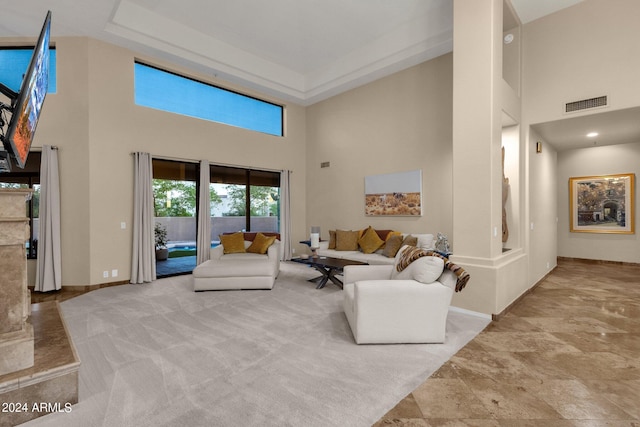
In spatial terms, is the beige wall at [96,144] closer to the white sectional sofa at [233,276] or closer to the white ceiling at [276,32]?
the white ceiling at [276,32]

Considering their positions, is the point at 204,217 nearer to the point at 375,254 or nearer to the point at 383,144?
the point at 375,254

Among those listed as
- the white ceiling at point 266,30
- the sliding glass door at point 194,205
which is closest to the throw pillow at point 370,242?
the sliding glass door at point 194,205

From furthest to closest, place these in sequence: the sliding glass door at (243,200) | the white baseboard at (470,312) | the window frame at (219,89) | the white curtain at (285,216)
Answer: the white curtain at (285,216)
the sliding glass door at (243,200)
the window frame at (219,89)
the white baseboard at (470,312)

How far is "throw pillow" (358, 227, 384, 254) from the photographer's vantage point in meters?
5.96

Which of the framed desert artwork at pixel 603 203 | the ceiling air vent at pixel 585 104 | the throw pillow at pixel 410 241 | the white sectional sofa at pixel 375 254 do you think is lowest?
the white sectional sofa at pixel 375 254

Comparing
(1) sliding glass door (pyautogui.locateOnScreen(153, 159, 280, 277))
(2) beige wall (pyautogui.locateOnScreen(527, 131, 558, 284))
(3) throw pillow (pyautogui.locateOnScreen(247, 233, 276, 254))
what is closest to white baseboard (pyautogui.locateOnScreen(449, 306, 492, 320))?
Result: (2) beige wall (pyautogui.locateOnScreen(527, 131, 558, 284))

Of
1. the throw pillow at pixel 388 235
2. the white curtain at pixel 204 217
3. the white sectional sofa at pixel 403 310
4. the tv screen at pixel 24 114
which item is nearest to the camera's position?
the tv screen at pixel 24 114

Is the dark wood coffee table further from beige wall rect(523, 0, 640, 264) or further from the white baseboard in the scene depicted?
beige wall rect(523, 0, 640, 264)

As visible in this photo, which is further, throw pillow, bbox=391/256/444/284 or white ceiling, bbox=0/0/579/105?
white ceiling, bbox=0/0/579/105

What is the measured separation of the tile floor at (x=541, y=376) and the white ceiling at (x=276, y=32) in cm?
278

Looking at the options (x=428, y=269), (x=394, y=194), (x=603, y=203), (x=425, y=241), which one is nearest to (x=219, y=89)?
(x=394, y=194)

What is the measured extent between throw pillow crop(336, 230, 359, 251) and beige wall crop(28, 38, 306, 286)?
3921mm

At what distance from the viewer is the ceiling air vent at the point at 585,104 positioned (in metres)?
3.85

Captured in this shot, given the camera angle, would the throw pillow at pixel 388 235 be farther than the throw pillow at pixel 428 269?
Yes
